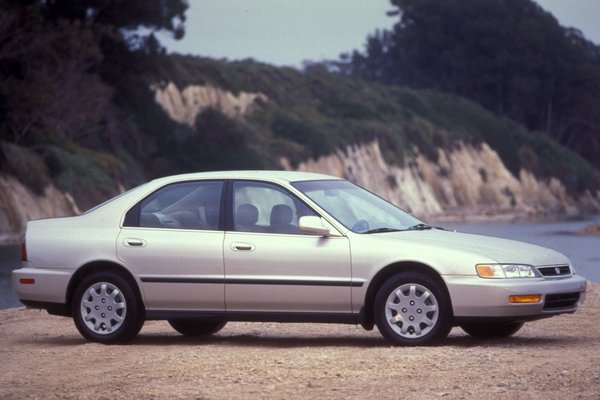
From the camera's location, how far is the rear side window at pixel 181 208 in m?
12.0

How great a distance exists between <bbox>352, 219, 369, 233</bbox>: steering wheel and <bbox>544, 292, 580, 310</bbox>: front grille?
5.15 feet

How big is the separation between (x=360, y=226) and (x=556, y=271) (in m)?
1.59

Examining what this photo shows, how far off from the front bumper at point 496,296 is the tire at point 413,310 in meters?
0.11

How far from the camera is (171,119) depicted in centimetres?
6481

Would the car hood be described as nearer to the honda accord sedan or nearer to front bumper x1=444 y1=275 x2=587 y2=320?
the honda accord sedan

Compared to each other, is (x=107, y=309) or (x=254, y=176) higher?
(x=254, y=176)

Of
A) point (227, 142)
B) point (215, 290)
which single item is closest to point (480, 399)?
point (215, 290)

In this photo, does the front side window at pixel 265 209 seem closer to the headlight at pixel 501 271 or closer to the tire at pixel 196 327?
the tire at pixel 196 327

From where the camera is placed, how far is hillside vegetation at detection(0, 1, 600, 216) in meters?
47.1

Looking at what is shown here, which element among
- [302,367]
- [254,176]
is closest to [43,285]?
[254,176]

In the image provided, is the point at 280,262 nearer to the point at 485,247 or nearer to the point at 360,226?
the point at 360,226

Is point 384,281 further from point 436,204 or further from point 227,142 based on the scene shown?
point 436,204

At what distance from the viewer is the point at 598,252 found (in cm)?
3828

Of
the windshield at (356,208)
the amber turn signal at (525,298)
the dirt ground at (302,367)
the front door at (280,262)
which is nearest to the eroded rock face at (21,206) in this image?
the dirt ground at (302,367)
